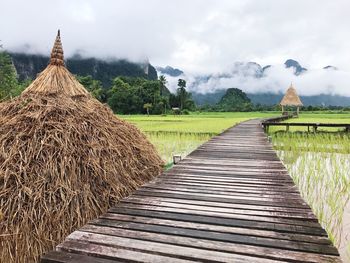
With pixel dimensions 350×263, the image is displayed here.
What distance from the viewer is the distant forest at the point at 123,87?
3448 centimetres

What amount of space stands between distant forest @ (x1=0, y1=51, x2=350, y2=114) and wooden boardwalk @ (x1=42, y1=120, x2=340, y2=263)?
2.91 metres

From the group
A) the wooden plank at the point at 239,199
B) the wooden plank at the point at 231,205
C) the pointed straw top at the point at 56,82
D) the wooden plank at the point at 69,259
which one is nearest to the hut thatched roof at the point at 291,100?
the pointed straw top at the point at 56,82

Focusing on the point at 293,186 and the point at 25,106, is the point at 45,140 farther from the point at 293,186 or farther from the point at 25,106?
the point at 293,186

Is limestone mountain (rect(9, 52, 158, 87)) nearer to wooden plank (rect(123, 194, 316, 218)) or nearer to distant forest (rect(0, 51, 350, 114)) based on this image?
distant forest (rect(0, 51, 350, 114))

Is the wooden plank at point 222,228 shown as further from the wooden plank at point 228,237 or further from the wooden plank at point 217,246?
the wooden plank at point 217,246

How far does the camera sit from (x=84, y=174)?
3459mm

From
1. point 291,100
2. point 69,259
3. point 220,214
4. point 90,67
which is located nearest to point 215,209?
point 220,214

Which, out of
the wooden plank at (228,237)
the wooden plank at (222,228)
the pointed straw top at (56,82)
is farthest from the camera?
the pointed straw top at (56,82)

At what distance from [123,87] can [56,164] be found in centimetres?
4882

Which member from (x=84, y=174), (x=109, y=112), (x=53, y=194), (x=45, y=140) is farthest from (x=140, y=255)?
(x=109, y=112)

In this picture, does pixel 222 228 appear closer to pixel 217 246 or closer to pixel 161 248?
pixel 217 246

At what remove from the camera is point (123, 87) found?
5103cm

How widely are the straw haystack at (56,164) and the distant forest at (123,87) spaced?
34.1 inches

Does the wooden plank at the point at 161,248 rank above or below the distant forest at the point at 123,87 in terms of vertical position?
below
